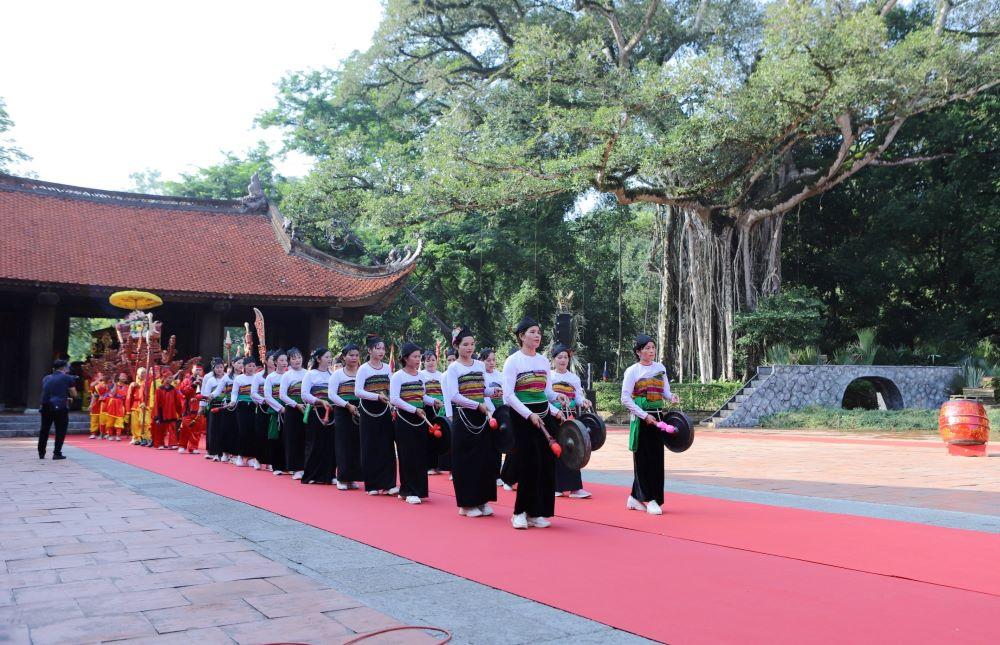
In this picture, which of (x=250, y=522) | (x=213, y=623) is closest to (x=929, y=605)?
(x=213, y=623)

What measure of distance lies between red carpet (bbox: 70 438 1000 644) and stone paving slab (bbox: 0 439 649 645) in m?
0.23

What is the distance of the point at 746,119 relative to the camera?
16234 mm

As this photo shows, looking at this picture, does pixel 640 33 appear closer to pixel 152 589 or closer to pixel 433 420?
pixel 433 420

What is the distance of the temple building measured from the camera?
16.4m

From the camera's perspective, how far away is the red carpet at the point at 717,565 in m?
3.05

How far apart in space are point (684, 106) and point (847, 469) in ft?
41.9

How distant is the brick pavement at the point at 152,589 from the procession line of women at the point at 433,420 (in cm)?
177

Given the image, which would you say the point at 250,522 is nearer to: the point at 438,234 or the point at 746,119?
the point at 746,119

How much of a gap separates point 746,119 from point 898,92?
2.88 meters

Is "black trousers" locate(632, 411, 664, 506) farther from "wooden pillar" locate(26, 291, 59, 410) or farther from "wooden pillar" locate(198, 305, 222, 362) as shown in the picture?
"wooden pillar" locate(26, 291, 59, 410)

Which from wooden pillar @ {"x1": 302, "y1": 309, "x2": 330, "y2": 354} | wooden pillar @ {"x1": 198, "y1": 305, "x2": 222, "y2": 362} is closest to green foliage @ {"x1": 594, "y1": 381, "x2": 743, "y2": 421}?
wooden pillar @ {"x1": 302, "y1": 309, "x2": 330, "y2": 354}

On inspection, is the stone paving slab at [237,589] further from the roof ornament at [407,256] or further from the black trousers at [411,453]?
the roof ornament at [407,256]

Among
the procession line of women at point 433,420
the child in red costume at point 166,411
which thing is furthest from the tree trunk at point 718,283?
the procession line of women at point 433,420

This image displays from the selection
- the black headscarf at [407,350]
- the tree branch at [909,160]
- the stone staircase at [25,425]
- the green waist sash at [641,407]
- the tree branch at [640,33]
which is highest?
the tree branch at [640,33]
